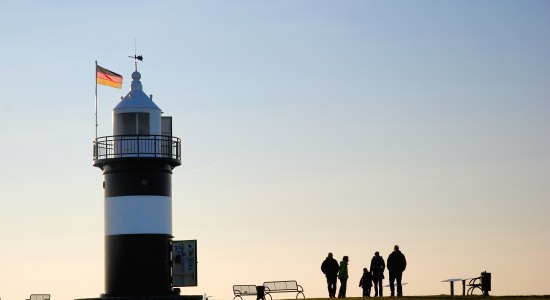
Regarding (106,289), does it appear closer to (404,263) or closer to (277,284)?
(277,284)

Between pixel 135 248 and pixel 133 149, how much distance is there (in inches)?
146

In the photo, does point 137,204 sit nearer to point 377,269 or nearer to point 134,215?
point 134,215

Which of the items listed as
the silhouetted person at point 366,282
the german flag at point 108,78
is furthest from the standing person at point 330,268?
the german flag at point 108,78

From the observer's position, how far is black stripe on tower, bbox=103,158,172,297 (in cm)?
5584

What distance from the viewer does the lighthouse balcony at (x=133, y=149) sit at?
56438mm

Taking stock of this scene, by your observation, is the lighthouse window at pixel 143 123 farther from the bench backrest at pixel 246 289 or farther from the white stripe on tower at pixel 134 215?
the bench backrest at pixel 246 289

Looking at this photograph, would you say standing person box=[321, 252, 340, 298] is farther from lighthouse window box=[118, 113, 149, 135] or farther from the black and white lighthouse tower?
lighthouse window box=[118, 113, 149, 135]

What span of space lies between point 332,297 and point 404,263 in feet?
10.5

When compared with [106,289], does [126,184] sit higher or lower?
higher

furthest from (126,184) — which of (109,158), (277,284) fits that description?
(277,284)

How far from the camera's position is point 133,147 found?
56.5 m

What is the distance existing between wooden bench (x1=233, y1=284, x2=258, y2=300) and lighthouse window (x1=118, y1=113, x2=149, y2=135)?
7504 mm

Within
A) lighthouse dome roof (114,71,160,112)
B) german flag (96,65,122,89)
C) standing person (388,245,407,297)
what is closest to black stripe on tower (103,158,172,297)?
lighthouse dome roof (114,71,160,112)

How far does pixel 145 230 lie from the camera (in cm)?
5603
